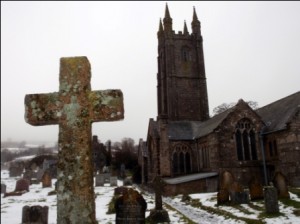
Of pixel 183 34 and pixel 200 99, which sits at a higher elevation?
pixel 183 34

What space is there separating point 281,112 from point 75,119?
1080 inches

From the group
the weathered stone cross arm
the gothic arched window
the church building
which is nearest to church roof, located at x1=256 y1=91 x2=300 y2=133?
the church building

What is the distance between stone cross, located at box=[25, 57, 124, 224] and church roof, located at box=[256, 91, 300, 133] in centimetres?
2388

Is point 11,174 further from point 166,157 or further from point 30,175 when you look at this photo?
point 166,157

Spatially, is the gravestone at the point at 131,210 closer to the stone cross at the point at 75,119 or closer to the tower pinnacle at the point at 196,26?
the stone cross at the point at 75,119

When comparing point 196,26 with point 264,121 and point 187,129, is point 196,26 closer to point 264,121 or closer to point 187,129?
point 187,129

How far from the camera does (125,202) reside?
33.7 ft

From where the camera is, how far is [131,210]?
1014 centimetres

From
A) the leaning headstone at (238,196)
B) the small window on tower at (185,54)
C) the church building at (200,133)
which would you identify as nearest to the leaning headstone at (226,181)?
the leaning headstone at (238,196)

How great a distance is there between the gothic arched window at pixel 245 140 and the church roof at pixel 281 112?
58.6 inches

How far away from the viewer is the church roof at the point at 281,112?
82.7 ft

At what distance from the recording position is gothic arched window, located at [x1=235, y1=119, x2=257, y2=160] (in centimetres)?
2808

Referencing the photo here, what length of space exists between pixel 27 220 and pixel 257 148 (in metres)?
21.6

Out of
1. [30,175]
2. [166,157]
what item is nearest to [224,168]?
[166,157]
